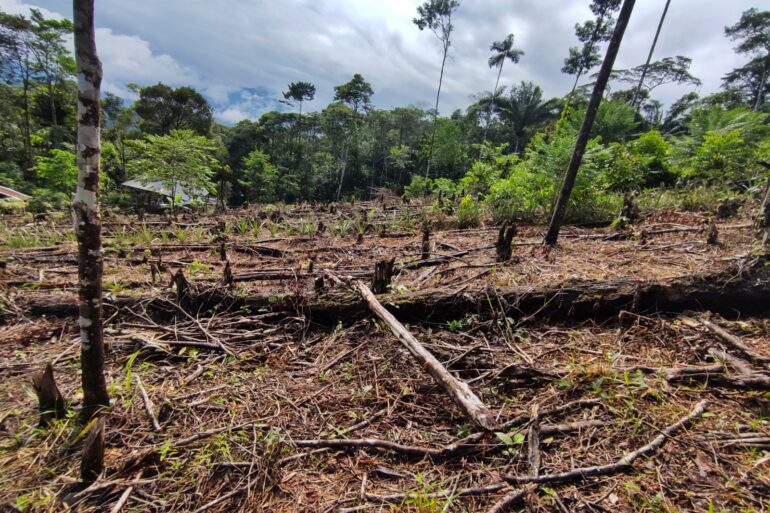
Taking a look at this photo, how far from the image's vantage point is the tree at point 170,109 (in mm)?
25453

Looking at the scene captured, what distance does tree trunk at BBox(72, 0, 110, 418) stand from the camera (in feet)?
4.79

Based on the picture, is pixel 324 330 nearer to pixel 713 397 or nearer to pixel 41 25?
pixel 713 397

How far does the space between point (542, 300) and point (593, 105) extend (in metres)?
3.56

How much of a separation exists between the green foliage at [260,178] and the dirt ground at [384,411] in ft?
78.0

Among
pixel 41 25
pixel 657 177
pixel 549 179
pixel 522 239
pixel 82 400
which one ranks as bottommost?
pixel 82 400

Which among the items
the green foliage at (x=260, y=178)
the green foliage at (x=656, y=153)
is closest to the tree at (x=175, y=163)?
the green foliage at (x=656, y=153)

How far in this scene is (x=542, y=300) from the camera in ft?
9.51

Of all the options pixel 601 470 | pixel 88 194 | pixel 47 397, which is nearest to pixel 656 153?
pixel 601 470

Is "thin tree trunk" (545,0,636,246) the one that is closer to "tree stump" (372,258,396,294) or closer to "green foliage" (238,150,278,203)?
"tree stump" (372,258,396,294)

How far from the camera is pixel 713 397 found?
6.30ft

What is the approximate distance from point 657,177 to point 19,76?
4183 cm

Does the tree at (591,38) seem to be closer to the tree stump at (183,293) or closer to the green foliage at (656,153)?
the green foliage at (656,153)

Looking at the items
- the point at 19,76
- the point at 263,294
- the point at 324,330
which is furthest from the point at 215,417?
the point at 19,76

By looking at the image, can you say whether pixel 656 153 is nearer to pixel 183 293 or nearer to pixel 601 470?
pixel 601 470
